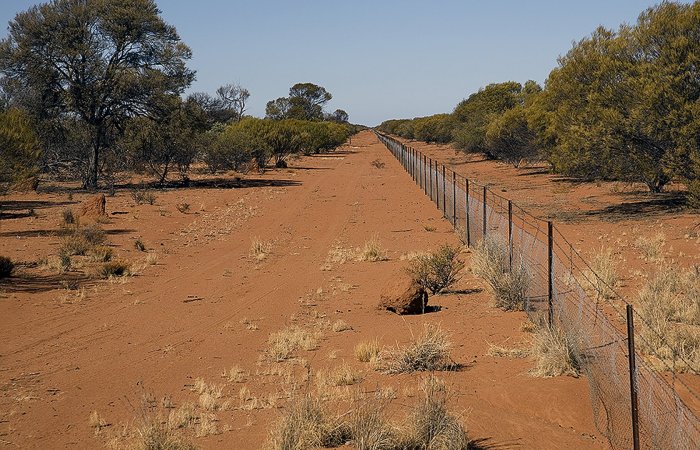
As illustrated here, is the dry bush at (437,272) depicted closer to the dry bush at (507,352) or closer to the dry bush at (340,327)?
the dry bush at (340,327)

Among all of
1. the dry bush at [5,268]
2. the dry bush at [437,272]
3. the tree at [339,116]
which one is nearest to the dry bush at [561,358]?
the dry bush at [437,272]

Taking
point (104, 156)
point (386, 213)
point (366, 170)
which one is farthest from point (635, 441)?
point (366, 170)

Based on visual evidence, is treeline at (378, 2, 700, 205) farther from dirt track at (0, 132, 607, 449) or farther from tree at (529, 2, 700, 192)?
dirt track at (0, 132, 607, 449)

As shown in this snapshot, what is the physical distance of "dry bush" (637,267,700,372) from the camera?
9.45 metres

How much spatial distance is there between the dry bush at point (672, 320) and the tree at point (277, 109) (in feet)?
345

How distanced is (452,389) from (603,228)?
15611 mm

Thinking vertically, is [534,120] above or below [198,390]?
above

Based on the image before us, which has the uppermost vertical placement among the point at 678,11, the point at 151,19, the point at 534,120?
the point at 151,19

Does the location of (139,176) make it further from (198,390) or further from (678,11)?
(198,390)

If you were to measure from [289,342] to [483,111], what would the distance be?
58.0 meters

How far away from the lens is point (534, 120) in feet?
139

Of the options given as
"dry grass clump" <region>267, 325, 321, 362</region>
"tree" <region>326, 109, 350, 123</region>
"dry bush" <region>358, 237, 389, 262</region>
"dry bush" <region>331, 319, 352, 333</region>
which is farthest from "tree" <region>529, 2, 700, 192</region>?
"tree" <region>326, 109, 350, 123</region>

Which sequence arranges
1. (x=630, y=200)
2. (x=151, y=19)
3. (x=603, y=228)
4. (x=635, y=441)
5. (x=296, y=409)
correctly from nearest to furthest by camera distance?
(x=635, y=441)
(x=296, y=409)
(x=603, y=228)
(x=630, y=200)
(x=151, y=19)

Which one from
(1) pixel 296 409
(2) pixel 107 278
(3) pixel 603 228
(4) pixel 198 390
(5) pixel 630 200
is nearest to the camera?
(1) pixel 296 409
